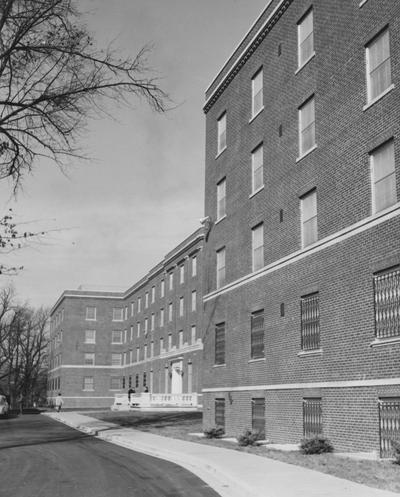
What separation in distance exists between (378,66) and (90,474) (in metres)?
13.5

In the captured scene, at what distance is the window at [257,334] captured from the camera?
85.4ft

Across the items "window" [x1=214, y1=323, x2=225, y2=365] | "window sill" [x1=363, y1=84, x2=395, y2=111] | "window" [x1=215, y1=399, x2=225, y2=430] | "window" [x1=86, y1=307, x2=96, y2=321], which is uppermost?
"window" [x1=86, y1=307, x2=96, y2=321]

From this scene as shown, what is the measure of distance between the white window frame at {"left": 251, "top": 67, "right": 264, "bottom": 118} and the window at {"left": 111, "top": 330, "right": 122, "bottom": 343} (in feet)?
220

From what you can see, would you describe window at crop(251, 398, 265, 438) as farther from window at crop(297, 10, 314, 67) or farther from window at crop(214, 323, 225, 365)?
window at crop(297, 10, 314, 67)

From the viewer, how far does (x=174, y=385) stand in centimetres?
6131

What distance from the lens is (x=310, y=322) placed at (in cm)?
2200

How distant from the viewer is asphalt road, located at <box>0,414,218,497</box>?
12.1m

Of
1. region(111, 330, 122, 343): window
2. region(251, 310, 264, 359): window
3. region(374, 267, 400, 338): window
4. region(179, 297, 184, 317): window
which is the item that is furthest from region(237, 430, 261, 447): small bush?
region(111, 330, 122, 343): window

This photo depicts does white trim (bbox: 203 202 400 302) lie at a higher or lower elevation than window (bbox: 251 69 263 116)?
lower

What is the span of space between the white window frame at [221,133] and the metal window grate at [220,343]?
27.6ft

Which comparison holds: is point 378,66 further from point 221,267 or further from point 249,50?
point 221,267

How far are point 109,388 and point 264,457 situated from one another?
246ft

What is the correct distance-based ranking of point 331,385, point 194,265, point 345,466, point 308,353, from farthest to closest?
point 194,265
point 308,353
point 331,385
point 345,466

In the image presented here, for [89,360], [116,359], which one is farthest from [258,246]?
[89,360]
